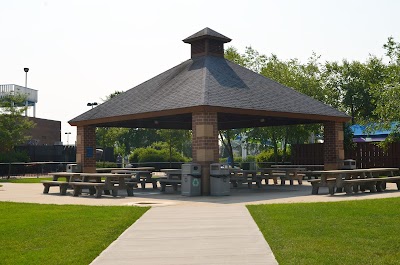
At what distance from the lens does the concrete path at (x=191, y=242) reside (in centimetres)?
653

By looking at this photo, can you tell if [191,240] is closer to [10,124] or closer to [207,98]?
[207,98]

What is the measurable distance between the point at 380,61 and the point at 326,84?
4.89 metres

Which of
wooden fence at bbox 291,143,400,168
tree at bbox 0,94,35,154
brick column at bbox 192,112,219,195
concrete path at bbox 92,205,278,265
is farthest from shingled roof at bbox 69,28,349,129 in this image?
tree at bbox 0,94,35,154

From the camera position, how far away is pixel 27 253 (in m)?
6.96

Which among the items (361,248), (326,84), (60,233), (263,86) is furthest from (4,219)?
(326,84)

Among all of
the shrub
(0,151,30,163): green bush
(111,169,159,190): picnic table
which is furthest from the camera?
(0,151,30,163): green bush

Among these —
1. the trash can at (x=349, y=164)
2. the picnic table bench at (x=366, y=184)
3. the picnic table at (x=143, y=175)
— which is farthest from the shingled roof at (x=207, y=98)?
the picnic table bench at (x=366, y=184)

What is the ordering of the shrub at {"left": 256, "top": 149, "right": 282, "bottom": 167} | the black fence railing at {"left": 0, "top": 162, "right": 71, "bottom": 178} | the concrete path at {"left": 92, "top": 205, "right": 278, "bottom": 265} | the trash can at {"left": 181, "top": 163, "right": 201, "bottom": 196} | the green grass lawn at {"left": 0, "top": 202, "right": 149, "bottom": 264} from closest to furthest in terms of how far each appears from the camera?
the concrete path at {"left": 92, "top": 205, "right": 278, "bottom": 265} < the green grass lawn at {"left": 0, "top": 202, "right": 149, "bottom": 264} < the trash can at {"left": 181, "top": 163, "right": 201, "bottom": 196} < the black fence railing at {"left": 0, "top": 162, "right": 71, "bottom": 178} < the shrub at {"left": 256, "top": 149, "right": 282, "bottom": 167}

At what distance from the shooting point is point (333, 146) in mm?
21828

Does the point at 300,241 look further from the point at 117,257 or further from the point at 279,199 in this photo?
the point at 279,199

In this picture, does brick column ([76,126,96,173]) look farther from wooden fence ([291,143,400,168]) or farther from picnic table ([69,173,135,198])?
wooden fence ([291,143,400,168])

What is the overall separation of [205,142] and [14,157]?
2414 centimetres

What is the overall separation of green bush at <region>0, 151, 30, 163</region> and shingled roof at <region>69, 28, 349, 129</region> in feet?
48.8

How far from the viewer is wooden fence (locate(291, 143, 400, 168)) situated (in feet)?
87.8
